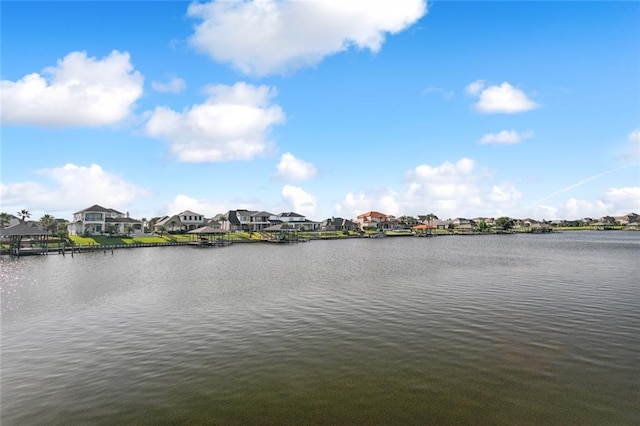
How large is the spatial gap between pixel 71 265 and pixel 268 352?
1908 inches

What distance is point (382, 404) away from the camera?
1225 cm

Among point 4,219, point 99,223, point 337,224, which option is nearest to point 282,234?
Answer: point 337,224

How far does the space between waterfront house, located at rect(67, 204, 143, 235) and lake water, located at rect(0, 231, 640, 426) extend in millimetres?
76392

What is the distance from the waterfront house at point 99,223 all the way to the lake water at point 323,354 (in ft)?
251

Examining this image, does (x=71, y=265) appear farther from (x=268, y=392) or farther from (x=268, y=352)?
(x=268, y=392)

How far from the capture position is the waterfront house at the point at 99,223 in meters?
101

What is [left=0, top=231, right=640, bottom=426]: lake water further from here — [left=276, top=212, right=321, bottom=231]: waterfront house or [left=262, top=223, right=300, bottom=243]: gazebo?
[left=276, top=212, right=321, bottom=231]: waterfront house

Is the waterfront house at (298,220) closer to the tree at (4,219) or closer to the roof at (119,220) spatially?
the roof at (119,220)

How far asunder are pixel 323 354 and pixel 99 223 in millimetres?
107479

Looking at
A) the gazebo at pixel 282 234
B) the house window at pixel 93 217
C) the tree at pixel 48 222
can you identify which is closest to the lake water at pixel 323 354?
the gazebo at pixel 282 234

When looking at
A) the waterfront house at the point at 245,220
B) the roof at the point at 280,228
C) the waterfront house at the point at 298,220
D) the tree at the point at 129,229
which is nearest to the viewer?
the tree at the point at 129,229

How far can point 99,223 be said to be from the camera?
4031 inches

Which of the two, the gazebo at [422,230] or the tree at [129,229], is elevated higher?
the tree at [129,229]

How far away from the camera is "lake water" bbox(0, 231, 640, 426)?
12031mm
